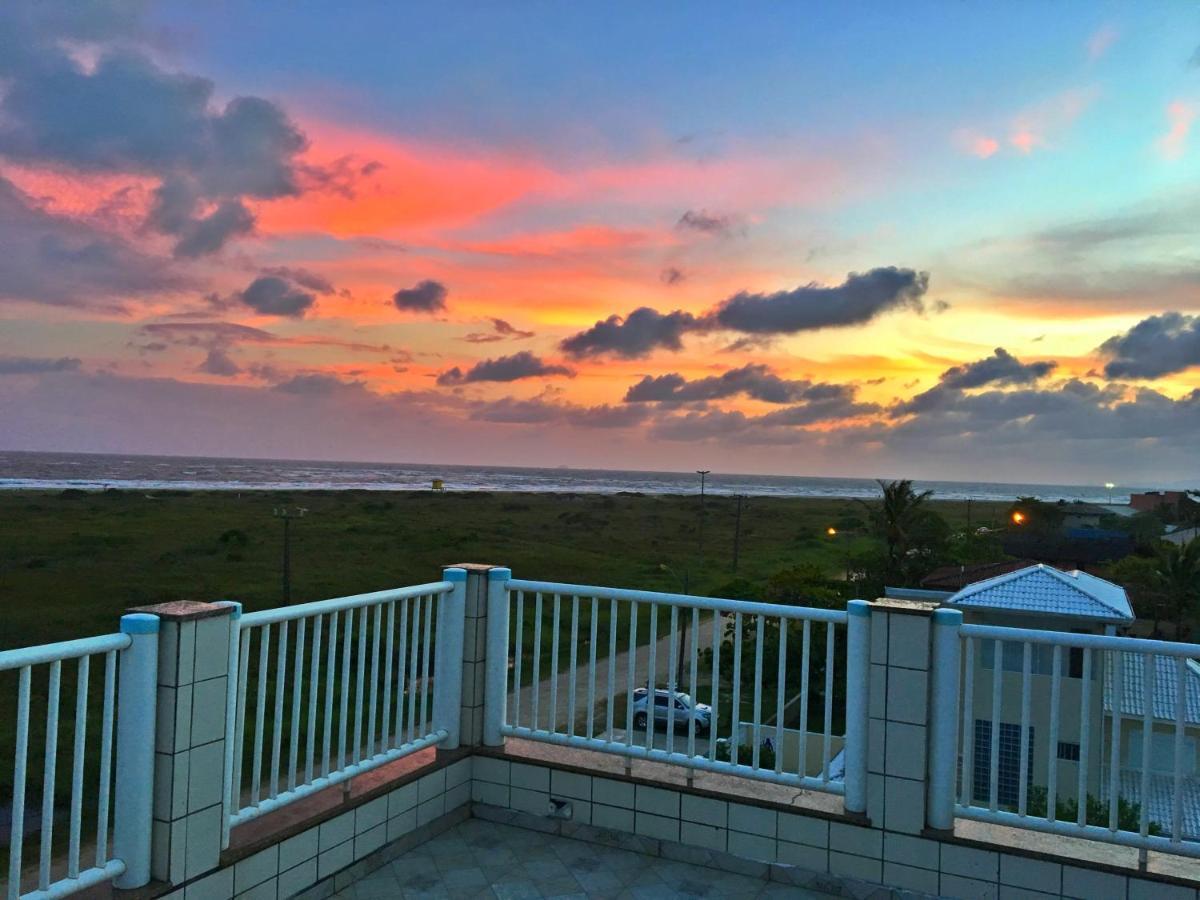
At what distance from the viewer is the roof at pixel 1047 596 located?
11.4 m

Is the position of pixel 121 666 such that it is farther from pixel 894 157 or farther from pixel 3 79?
pixel 3 79

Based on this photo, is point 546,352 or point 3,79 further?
point 546,352

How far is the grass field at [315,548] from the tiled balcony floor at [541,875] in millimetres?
18930

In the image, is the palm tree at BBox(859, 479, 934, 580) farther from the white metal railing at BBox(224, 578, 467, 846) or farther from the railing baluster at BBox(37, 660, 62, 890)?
the railing baluster at BBox(37, 660, 62, 890)

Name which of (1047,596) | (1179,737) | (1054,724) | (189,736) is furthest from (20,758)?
(1047,596)

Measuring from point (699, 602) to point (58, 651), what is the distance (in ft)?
7.64

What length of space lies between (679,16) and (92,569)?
27.8 metres

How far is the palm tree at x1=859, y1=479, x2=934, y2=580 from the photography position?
2412cm

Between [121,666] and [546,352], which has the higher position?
[546,352]

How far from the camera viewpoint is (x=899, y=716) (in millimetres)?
3066

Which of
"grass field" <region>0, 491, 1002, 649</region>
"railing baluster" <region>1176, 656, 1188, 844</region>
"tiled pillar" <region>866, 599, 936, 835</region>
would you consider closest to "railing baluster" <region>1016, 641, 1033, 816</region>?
"tiled pillar" <region>866, 599, 936, 835</region>

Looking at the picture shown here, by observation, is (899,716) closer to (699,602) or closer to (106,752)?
(699,602)

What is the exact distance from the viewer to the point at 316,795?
10.6 ft

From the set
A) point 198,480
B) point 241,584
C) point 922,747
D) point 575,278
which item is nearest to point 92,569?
point 241,584
